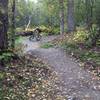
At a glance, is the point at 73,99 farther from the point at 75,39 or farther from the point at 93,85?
the point at 75,39

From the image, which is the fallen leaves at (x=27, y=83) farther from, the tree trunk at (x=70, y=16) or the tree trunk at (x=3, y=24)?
the tree trunk at (x=70, y=16)

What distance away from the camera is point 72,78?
1264cm

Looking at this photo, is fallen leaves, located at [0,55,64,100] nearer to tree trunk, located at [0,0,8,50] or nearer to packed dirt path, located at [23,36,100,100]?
packed dirt path, located at [23,36,100,100]

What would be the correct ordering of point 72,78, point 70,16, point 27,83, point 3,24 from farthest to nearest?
1. point 70,16
2. point 3,24
3. point 72,78
4. point 27,83

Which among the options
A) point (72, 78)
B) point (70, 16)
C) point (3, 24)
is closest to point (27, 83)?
point (72, 78)

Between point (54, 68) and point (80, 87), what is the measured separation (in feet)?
10.1

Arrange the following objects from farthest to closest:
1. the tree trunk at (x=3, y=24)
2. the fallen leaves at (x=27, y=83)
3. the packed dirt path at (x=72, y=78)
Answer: the tree trunk at (x=3, y=24), the packed dirt path at (x=72, y=78), the fallen leaves at (x=27, y=83)

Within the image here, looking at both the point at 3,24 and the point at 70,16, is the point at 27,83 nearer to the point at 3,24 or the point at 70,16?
the point at 3,24

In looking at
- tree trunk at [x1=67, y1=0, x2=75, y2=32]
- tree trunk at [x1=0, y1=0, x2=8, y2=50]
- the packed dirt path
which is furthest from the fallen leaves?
tree trunk at [x1=67, y1=0, x2=75, y2=32]

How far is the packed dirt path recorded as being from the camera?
35.0 feet

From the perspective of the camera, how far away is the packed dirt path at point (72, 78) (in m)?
10.7

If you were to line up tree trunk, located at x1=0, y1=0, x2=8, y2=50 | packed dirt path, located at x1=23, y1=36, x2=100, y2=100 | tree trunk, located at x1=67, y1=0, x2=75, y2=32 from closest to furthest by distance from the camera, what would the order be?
packed dirt path, located at x1=23, y1=36, x2=100, y2=100 → tree trunk, located at x1=0, y1=0, x2=8, y2=50 → tree trunk, located at x1=67, y1=0, x2=75, y2=32

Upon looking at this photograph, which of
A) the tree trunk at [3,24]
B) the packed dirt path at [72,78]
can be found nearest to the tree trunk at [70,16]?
the packed dirt path at [72,78]

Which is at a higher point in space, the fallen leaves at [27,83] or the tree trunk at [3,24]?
the tree trunk at [3,24]
